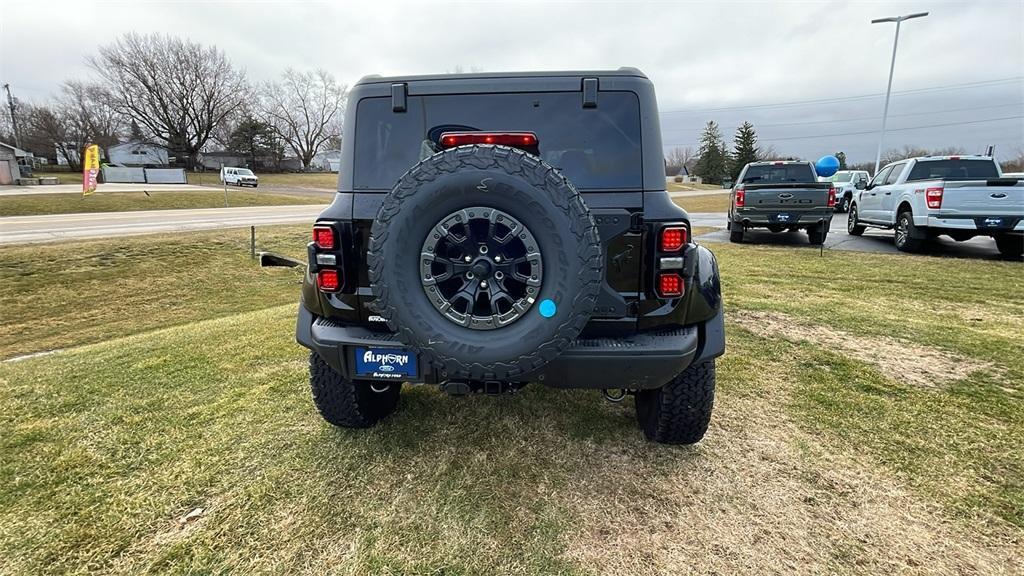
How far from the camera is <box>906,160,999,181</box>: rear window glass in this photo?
8.88m

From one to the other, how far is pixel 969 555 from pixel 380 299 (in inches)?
94.5

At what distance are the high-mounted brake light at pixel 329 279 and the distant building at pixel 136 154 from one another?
6250 centimetres

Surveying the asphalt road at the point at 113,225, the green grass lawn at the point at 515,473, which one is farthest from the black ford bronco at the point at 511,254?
the asphalt road at the point at 113,225

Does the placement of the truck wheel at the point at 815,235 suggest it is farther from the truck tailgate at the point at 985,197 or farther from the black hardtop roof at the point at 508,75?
the black hardtop roof at the point at 508,75

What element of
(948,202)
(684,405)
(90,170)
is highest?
(90,170)

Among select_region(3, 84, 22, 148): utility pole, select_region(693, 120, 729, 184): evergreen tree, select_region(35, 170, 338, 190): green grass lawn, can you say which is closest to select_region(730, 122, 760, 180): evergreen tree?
select_region(693, 120, 729, 184): evergreen tree

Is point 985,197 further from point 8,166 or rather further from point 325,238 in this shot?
point 8,166

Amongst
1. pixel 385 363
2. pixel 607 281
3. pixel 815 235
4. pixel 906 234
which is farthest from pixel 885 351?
pixel 815 235

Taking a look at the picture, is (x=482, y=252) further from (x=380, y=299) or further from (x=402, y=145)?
(x=402, y=145)

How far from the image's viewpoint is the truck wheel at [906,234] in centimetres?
856

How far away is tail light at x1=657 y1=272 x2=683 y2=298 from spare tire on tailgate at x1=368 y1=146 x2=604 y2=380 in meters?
0.40

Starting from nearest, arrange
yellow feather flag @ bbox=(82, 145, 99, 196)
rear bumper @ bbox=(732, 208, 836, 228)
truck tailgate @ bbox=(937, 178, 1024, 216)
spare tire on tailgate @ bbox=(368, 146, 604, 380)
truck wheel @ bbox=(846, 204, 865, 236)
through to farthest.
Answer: spare tire on tailgate @ bbox=(368, 146, 604, 380) → truck tailgate @ bbox=(937, 178, 1024, 216) → rear bumper @ bbox=(732, 208, 836, 228) → truck wheel @ bbox=(846, 204, 865, 236) → yellow feather flag @ bbox=(82, 145, 99, 196)

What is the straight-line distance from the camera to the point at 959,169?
8.95 metres

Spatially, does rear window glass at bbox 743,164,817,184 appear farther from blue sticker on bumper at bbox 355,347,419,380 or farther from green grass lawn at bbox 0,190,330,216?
green grass lawn at bbox 0,190,330,216
